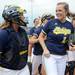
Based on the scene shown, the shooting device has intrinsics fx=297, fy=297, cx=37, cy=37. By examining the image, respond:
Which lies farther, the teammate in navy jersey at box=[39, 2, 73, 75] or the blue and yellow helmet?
the teammate in navy jersey at box=[39, 2, 73, 75]

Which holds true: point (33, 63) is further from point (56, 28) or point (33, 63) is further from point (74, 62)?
point (56, 28)

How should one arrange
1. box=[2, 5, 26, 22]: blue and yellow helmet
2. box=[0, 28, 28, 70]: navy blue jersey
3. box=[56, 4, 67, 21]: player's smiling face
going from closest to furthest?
A: 1. box=[0, 28, 28, 70]: navy blue jersey
2. box=[2, 5, 26, 22]: blue and yellow helmet
3. box=[56, 4, 67, 21]: player's smiling face

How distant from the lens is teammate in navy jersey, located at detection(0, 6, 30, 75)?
3.47 meters

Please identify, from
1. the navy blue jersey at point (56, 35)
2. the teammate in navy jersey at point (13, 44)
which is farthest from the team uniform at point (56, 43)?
the teammate in navy jersey at point (13, 44)

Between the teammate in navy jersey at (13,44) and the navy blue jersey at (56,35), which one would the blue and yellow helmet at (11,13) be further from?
the navy blue jersey at (56,35)

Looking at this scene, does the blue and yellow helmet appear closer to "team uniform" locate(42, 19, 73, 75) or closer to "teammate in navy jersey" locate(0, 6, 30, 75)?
"teammate in navy jersey" locate(0, 6, 30, 75)

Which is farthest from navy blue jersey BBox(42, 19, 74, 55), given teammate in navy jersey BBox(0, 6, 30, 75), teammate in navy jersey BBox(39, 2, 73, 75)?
teammate in navy jersey BBox(0, 6, 30, 75)

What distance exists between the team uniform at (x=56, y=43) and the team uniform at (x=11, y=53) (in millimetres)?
907

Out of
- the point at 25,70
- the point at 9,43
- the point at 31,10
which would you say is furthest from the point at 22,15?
the point at 31,10

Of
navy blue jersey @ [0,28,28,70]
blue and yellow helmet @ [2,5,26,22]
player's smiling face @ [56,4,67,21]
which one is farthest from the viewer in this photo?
player's smiling face @ [56,4,67,21]

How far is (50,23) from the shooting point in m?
4.51

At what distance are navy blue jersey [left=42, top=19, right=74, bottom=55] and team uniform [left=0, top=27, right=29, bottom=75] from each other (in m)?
0.94

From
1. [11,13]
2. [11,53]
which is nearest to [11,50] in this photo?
[11,53]

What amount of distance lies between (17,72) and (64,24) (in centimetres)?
135
